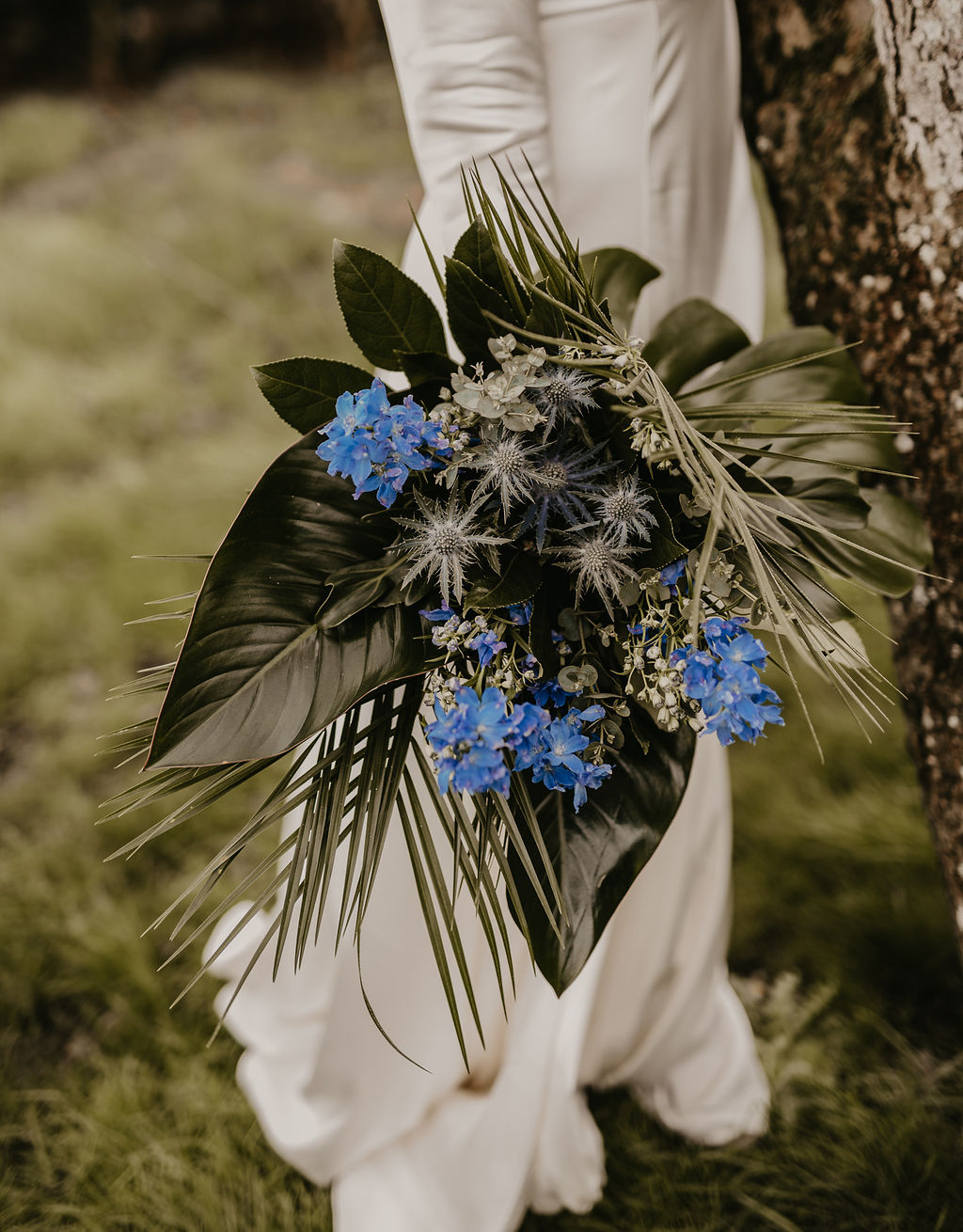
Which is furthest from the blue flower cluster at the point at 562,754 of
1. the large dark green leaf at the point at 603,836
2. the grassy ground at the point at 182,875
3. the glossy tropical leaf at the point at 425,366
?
the grassy ground at the point at 182,875

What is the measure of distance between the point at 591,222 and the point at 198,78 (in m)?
5.14

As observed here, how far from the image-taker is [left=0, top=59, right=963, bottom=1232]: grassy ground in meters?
1.45

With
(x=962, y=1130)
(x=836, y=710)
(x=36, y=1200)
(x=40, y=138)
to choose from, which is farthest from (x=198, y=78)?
(x=962, y=1130)

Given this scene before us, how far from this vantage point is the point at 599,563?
707 millimetres

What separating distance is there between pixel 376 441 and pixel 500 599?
0.52 ft

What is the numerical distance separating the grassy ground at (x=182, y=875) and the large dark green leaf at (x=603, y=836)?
0.90m

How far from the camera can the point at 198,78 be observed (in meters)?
5.12

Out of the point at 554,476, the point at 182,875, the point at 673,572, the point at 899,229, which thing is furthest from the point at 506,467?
the point at 182,875

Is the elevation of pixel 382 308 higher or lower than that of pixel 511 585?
higher

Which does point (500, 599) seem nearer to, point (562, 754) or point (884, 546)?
point (562, 754)

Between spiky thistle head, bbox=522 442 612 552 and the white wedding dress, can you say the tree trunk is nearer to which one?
the white wedding dress

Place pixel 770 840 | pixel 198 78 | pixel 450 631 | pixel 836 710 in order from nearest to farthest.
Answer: pixel 450 631 < pixel 770 840 < pixel 836 710 < pixel 198 78

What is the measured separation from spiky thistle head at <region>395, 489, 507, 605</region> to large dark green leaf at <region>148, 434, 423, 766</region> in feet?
0.25

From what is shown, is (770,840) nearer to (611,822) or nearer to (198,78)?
(611,822)
